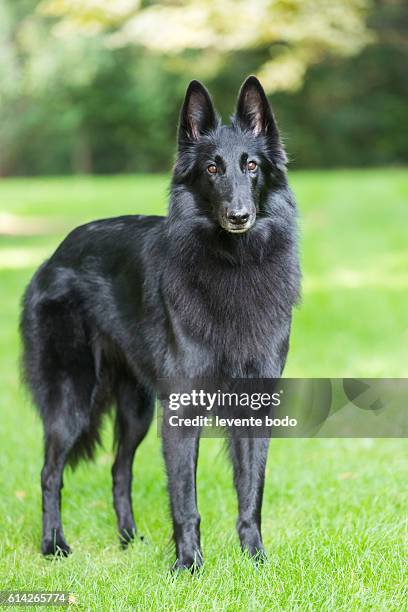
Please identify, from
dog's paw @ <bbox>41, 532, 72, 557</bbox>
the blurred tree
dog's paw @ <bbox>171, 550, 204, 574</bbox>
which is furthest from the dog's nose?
the blurred tree

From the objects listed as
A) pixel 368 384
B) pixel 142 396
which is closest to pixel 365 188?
pixel 368 384

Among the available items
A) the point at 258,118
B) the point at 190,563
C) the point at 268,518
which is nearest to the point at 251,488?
the point at 190,563

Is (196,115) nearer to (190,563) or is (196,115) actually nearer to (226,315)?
(226,315)

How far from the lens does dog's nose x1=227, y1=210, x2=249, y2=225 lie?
329 centimetres

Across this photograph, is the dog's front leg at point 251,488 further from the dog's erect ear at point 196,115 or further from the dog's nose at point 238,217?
the dog's erect ear at point 196,115

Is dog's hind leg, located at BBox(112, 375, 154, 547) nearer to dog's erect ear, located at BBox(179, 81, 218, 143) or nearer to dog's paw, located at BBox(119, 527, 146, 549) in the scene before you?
dog's paw, located at BBox(119, 527, 146, 549)

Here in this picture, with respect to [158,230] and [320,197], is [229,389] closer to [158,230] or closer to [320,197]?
[158,230]

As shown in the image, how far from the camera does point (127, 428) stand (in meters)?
4.22

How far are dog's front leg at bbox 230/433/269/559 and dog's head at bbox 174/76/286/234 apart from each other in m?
0.92

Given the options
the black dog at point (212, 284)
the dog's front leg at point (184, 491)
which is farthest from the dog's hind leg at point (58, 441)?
the dog's front leg at point (184, 491)

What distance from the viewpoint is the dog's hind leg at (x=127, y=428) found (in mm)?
4176

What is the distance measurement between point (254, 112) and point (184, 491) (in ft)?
5.37

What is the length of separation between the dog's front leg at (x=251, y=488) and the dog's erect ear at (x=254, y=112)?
1328mm

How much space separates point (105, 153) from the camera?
133 feet
